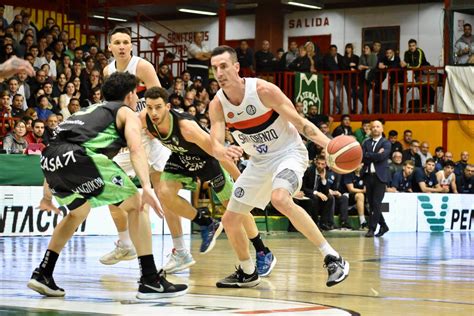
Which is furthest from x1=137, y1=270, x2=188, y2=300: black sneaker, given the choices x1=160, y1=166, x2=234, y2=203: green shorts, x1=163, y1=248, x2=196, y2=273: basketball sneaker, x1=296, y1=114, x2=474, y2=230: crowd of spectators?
x1=296, y1=114, x2=474, y2=230: crowd of spectators

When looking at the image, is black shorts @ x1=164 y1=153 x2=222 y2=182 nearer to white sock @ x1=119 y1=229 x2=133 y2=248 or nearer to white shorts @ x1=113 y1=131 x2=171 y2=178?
white shorts @ x1=113 y1=131 x2=171 y2=178

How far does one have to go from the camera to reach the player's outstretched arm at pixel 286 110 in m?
8.09

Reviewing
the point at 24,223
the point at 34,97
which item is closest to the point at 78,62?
the point at 34,97

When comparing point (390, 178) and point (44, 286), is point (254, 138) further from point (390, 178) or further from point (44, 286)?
point (390, 178)

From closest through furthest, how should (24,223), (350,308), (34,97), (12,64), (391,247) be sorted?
(12,64) < (350,308) < (391,247) < (24,223) < (34,97)

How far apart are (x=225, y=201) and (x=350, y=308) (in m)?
3.24

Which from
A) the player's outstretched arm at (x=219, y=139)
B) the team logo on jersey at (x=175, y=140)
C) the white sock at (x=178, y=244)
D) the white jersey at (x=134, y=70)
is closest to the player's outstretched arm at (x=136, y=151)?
the player's outstretched arm at (x=219, y=139)

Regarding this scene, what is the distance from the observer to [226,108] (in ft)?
27.7

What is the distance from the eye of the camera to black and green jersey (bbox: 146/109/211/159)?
9.07 meters

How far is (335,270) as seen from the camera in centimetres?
785

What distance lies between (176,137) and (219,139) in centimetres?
99

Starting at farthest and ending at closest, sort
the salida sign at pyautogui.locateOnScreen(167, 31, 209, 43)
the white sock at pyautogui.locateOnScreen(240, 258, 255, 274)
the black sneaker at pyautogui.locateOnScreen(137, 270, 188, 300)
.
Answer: the salida sign at pyautogui.locateOnScreen(167, 31, 209, 43), the white sock at pyautogui.locateOnScreen(240, 258, 255, 274), the black sneaker at pyautogui.locateOnScreen(137, 270, 188, 300)

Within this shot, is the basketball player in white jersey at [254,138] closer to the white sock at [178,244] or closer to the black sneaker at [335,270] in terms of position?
the black sneaker at [335,270]

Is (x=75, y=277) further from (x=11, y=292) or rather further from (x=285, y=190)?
(x=285, y=190)
